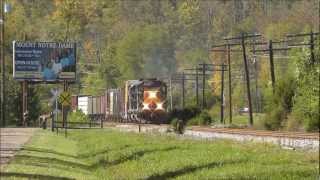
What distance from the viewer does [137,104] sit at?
51.7 m

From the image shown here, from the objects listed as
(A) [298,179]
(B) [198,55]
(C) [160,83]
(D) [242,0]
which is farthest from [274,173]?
(C) [160,83]

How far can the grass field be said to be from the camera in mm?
18672

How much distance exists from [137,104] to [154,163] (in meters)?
28.5

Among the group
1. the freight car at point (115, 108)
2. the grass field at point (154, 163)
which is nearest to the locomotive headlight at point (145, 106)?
the freight car at point (115, 108)

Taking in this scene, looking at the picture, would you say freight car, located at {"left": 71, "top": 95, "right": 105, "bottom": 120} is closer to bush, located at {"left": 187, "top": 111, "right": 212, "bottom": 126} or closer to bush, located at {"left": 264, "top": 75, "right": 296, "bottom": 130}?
bush, located at {"left": 264, "top": 75, "right": 296, "bottom": 130}

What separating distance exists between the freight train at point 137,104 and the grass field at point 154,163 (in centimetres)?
1605

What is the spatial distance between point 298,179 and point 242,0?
16.3 metres

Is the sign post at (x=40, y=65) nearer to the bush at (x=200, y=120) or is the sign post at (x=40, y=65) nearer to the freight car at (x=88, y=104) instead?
the freight car at (x=88, y=104)

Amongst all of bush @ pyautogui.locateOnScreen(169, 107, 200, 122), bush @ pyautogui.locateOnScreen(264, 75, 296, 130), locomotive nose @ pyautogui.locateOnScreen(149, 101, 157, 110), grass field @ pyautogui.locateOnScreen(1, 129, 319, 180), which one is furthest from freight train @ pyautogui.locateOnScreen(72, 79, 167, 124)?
grass field @ pyautogui.locateOnScreen(1, 129, 319, 180)

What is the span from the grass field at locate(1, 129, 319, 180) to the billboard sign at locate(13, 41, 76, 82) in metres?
10.1

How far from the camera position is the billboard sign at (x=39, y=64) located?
1627 inches

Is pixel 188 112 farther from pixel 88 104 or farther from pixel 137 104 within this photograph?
pixel 88 104

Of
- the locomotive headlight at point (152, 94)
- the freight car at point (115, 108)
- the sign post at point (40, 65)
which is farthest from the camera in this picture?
the locomotive headlight at point (152, 94)

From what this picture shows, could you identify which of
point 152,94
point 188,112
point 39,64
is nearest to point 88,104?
point 39,64
